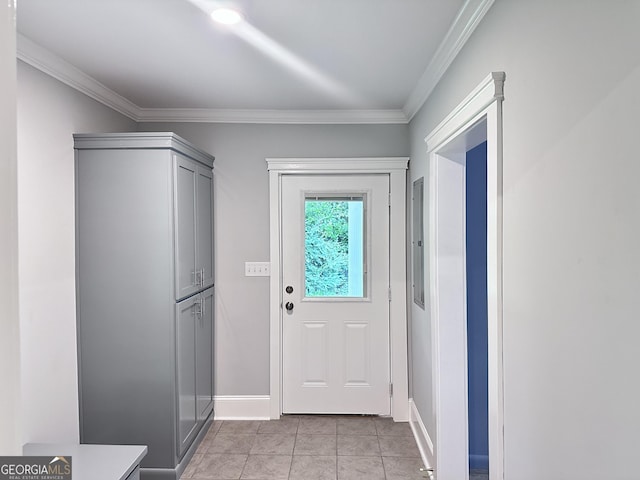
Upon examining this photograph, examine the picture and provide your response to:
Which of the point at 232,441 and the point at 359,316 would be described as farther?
the point at 359,316

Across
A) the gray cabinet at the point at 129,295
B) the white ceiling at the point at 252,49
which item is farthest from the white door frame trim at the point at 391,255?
the gray cabinet at the point at 129,295

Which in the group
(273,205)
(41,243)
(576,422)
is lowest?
(576,422)

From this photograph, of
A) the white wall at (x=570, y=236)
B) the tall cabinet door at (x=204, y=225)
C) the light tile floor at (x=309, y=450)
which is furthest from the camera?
the tall cabinet door at (x=204, y=225)

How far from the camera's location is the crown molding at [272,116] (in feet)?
10.8

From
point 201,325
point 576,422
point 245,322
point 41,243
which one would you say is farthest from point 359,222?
point 576,422

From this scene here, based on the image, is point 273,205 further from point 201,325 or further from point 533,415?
point 533,415

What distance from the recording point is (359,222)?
3.40 metres

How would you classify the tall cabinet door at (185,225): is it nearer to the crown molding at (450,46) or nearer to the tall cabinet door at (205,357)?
the tall cabinet door at (205,357)

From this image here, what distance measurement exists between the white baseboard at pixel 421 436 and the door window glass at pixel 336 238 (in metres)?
0.99

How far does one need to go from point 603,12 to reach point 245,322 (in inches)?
119

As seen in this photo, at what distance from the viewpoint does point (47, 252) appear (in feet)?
7.38

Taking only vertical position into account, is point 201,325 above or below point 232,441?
above

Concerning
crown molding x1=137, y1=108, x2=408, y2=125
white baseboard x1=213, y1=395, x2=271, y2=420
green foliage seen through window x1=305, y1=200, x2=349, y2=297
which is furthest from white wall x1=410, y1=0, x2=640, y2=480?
white baseboard x1=213, y1=395, x2=271, y2=420

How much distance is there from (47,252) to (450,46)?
2.37 meters
